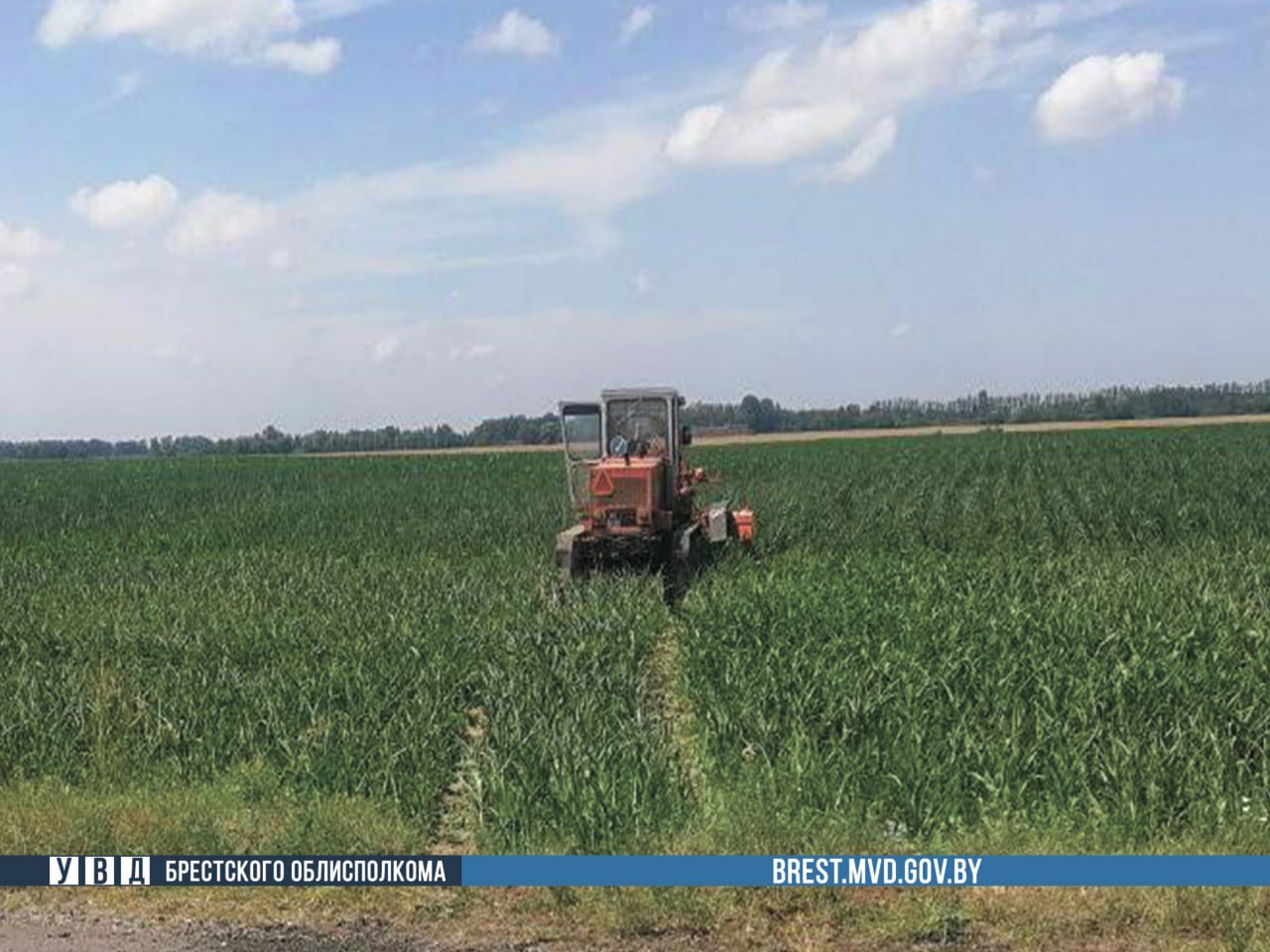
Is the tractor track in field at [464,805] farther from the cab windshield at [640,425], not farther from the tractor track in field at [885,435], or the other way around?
the tractor track in field at [885,435]

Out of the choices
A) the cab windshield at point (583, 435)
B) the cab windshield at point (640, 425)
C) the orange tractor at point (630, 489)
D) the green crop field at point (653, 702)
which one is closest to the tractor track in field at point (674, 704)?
the green crop field at point (653, 702)

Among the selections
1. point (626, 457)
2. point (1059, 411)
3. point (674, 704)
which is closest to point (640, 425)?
point (626, 457)

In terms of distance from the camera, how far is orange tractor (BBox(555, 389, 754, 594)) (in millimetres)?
16844

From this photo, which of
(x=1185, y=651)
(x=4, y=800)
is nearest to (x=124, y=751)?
(x=4, y=800)

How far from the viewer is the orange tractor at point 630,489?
1684 cm

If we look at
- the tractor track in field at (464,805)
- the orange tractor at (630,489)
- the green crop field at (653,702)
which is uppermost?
→ the orange tractor at (630,489)

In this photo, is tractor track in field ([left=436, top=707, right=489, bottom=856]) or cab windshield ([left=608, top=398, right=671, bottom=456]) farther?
cab windshield ([left=608, top=398, right=671, bottom=456])

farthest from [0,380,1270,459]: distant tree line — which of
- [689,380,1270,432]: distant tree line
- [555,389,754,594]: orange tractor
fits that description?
[555,389,754,594]: orange tractor

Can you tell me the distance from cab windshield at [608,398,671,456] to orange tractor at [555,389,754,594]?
0.01 metres

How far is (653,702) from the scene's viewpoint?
10.6 m

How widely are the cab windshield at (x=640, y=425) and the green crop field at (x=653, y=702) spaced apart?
2069 millimetres

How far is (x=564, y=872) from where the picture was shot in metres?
6.50

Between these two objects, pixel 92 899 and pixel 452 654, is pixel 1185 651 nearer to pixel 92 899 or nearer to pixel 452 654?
pixel 452 654

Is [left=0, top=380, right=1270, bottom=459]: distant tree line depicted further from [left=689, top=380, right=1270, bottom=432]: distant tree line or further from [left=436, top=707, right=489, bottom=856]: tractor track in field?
[left=436, top=707, right=489, bottom=856]: tractor track in field
